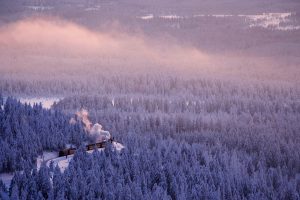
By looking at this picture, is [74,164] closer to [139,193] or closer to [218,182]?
[139,193]

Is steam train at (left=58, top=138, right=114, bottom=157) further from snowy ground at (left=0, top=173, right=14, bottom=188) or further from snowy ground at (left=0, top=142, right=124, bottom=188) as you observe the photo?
snowy ground at (left=0, top=173, right=14, bottom=188)

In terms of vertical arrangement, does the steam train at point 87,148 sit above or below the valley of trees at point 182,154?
above

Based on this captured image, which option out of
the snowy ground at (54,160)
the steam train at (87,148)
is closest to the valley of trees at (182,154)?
the snowy ground at (54,160)

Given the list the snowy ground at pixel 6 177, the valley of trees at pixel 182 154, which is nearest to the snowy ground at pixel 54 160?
the snowy ground at pixel 6 177

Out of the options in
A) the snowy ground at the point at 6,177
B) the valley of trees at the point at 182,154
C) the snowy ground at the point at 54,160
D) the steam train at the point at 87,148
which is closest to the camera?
the snowy ground at the point at 6,177

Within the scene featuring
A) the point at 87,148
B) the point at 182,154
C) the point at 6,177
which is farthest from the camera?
the point at 182,154

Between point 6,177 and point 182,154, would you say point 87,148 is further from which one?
point 182,154

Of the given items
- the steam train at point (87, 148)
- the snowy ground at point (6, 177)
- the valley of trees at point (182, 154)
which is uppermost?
the snowy ground at point (6, 177)

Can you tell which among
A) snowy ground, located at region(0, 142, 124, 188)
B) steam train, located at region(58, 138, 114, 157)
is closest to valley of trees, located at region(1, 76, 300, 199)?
snowy ground, located at region(0, 142, 124, 188)

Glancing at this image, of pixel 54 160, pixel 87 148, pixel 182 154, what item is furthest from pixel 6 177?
pixel 182 154

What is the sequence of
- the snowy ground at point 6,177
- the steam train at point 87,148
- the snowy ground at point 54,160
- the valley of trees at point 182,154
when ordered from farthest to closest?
→ the steam train at point 87,148 < the snowy ground at point 54,160 < the valley of trees at point 182,154 < the snowy ground at point 6,177

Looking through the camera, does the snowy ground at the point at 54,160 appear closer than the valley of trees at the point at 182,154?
No

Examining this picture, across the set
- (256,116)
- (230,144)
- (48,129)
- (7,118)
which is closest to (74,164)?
(48,129)

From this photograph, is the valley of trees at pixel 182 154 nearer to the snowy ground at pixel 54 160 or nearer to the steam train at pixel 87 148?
the snowy ground at pixel 54 160
